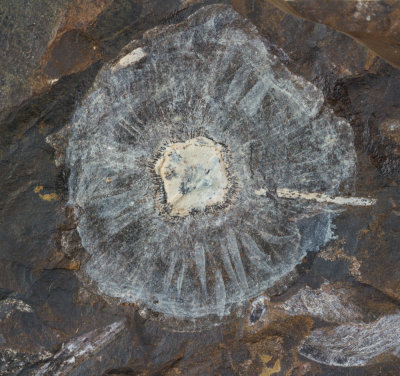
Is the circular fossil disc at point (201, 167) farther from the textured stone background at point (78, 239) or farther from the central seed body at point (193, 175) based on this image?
the textured stone background at point (78, 239)

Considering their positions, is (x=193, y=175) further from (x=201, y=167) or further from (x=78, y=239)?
(x=78, y=239)

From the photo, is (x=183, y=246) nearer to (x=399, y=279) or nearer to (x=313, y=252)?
(x=313, y=252)

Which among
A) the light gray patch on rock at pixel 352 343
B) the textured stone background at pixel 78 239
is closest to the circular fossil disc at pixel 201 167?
the textured stone background at pixel 78 239

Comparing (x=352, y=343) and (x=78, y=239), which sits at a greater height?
(x=78, y=239)

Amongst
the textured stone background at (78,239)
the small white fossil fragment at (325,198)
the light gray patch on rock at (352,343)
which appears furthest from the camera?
the light gray patch on rock at (352,343)

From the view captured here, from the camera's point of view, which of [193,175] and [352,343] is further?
[352,343]

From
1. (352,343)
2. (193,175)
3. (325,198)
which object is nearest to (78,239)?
(193,175)
